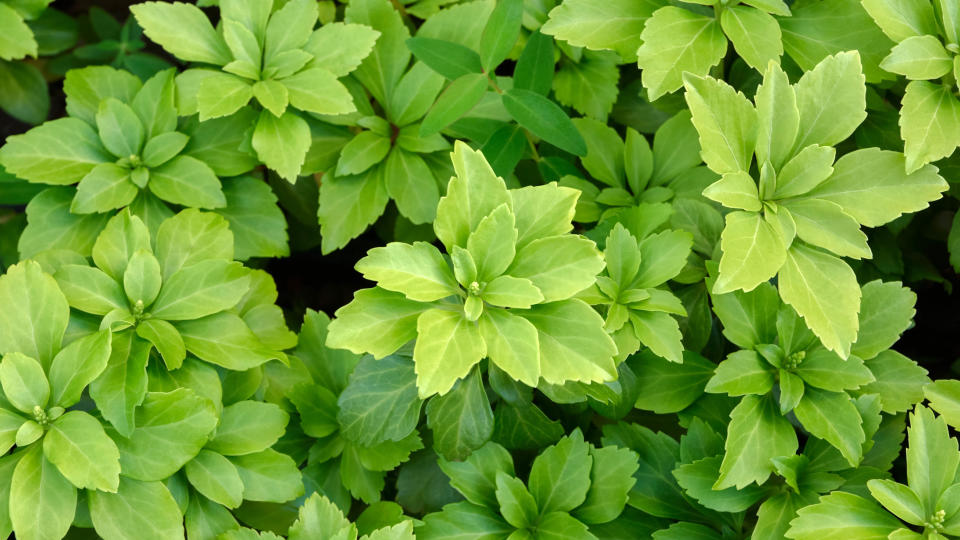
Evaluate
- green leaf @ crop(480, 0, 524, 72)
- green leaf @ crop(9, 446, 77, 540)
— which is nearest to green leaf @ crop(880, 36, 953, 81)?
green leaf @ crop(480, 0, 524, 72)

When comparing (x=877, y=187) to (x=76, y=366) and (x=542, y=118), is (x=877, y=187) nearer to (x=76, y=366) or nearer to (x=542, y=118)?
(x=542, y=118)

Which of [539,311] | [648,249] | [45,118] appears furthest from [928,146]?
[45,118]

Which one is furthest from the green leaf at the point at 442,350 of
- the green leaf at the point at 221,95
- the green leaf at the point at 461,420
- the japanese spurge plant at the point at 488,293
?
the green leaf at the point at 221,95

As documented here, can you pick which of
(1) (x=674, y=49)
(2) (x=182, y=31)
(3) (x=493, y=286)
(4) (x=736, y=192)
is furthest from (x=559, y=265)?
(2) (x=182, y=31)

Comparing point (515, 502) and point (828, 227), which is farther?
point (515, 502)

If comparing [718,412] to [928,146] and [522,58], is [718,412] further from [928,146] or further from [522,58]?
[522,58]

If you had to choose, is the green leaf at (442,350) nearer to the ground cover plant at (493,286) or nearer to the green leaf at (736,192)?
the ground cover plant at (493,286)

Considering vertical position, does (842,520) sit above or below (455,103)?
below

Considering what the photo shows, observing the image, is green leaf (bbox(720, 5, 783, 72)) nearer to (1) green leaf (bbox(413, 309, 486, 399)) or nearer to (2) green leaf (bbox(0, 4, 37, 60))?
(1) green leaf (bbox(413, 309, 486, 399))
